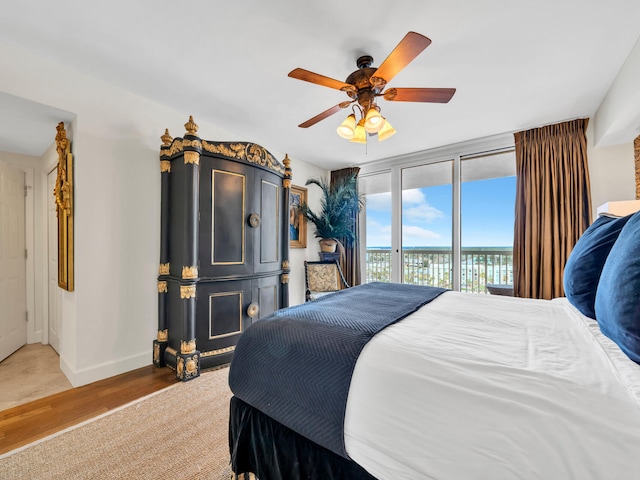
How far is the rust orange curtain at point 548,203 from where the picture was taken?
2857mm

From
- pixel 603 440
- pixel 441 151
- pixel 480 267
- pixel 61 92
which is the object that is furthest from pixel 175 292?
pixel 480 267

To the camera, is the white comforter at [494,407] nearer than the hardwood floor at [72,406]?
Yes

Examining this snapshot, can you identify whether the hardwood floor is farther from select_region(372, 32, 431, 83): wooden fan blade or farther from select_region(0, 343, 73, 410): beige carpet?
select_region(372, 32, 431, 83): wooden fan blade

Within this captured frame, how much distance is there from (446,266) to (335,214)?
6.42 feet

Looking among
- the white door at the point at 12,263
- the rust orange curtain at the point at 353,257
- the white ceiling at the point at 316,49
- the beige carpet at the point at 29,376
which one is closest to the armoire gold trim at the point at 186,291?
the beige carpet at the point at 29,376

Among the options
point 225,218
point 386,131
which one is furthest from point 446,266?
point 225,218

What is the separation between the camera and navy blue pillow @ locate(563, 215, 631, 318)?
3.93ft

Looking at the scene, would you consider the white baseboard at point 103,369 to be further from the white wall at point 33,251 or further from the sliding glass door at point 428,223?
the sliding glass door at point 428,223

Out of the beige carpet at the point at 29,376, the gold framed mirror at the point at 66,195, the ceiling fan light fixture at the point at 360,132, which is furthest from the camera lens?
the gold framed mirror at the point at 66,195

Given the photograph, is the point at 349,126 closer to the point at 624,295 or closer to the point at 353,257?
the point at 624,295

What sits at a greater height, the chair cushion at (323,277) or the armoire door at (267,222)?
the armoire door at (267,222)

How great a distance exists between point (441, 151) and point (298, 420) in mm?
3825

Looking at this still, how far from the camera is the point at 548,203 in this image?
2984mm

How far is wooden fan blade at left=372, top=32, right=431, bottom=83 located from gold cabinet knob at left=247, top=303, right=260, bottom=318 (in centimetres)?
219
